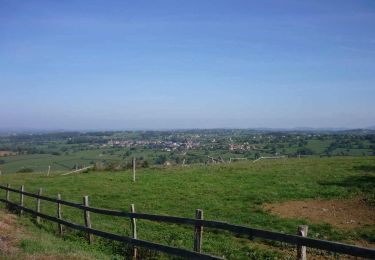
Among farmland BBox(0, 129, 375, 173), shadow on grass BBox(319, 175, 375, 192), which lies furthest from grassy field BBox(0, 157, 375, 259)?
farmland BBox(0, 129, 375, 173)

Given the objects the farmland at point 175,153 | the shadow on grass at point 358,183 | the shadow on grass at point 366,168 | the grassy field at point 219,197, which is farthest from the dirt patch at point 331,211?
the farmland at point 175,153

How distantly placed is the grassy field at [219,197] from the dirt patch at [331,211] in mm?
699

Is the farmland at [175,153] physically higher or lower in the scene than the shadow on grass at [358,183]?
lower

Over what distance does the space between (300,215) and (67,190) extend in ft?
60.0

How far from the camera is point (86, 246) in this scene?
1323 cm

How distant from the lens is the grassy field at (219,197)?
14.4m

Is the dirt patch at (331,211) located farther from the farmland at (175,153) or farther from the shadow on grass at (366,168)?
the farmland at (175,153)

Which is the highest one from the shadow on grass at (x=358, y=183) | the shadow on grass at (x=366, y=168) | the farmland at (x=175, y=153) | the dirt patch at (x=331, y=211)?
the shadow on grass at (x=366, y=168)

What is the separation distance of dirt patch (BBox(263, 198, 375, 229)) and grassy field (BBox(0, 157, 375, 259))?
2.29 ft

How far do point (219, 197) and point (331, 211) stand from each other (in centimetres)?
686

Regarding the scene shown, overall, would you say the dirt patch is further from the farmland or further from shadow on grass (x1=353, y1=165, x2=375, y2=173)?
the farmland

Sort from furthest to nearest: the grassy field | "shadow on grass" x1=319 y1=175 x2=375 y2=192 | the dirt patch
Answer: "shadow on grass" x1=319 y1=175 x2=375 y2=192
the dirt patch
the grassy field

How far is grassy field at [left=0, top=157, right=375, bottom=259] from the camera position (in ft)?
47.2

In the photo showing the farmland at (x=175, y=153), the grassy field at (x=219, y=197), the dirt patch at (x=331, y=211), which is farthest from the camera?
the farmland at (x=175, y=153)
